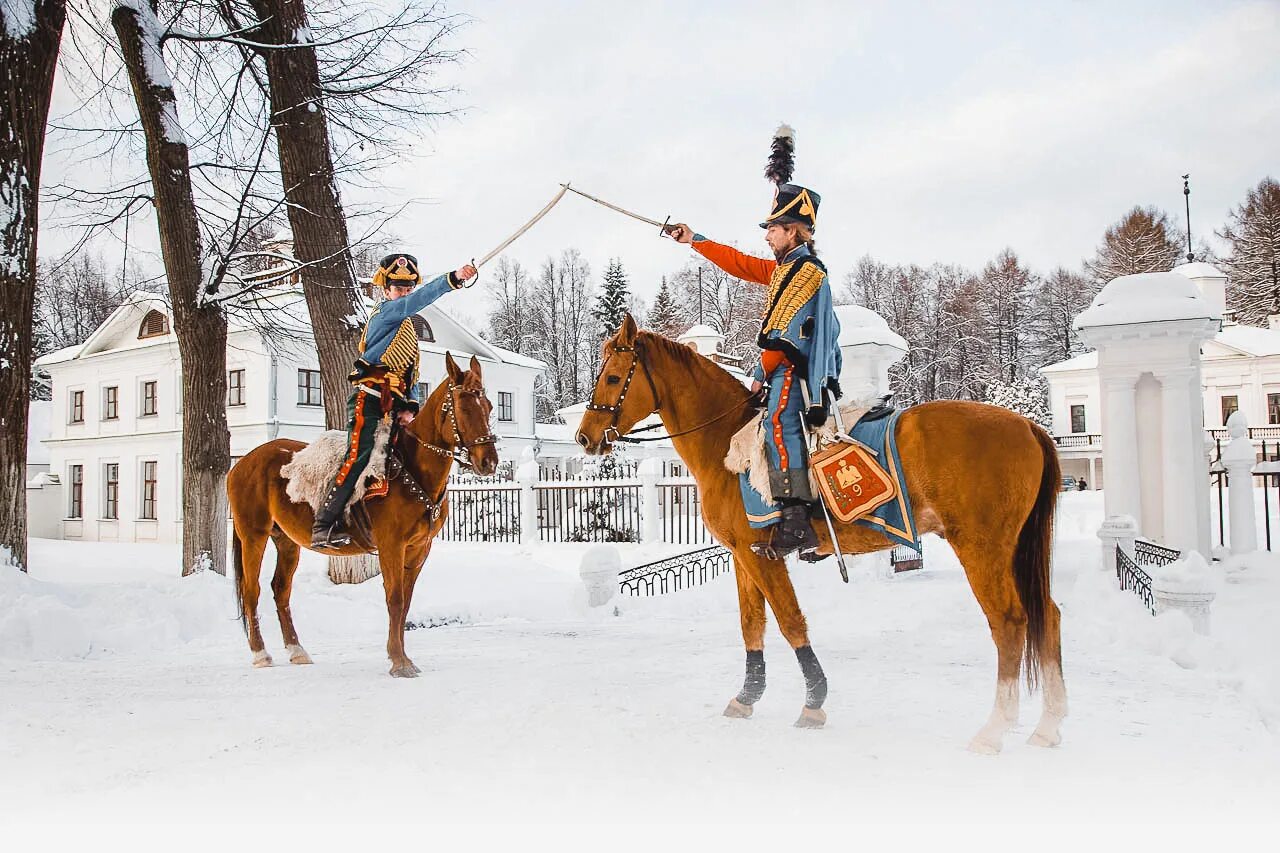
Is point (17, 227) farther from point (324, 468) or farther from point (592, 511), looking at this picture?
point (592, 511)

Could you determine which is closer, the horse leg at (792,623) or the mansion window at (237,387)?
the horse leg at (792,623)

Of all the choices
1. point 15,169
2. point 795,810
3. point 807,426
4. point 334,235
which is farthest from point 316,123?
point 795,810

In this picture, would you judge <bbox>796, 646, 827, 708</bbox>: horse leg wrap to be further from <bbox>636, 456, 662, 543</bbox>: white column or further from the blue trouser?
<bbox>636, 456, 662, 543</bbox>: white column

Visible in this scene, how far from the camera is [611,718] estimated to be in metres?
4.71

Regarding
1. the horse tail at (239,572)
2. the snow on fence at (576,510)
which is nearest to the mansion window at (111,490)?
the snow on fence at (576,510)

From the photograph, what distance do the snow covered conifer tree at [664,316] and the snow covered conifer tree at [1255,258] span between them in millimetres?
26694

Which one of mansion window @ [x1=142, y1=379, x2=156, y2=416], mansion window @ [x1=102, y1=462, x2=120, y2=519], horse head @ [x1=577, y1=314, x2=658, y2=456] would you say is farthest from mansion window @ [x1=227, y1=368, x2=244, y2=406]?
horse head @ [x1=577, y1=314, x2=658, y2=456]

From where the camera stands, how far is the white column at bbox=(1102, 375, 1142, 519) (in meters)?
9.54

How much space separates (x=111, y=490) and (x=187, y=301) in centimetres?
2451

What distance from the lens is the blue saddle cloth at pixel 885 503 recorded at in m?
4.51

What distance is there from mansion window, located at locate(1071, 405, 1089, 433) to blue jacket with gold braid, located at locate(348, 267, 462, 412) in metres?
42.8

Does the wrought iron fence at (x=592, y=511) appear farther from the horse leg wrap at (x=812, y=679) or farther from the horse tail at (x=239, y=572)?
the horse leg wrap at (x=812, y=679)

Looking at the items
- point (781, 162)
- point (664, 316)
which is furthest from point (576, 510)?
point (664, 316)

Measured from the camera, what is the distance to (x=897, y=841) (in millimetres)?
3105
